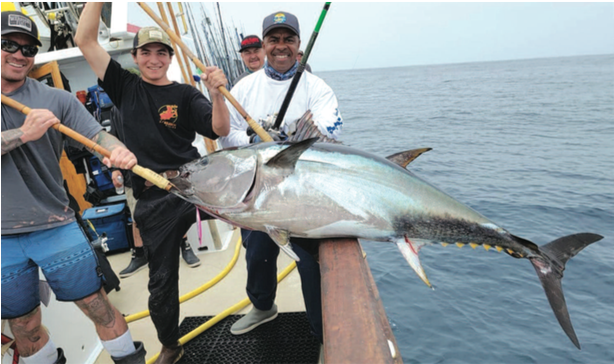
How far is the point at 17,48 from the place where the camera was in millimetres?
2242

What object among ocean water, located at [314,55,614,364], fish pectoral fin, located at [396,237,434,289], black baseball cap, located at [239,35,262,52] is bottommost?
ocean water, located at [314,55,614,364]

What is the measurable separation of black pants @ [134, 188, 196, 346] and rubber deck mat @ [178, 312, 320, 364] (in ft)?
1.65

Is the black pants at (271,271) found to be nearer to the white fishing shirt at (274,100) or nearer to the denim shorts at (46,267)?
the white fishing shirt at (274,100)

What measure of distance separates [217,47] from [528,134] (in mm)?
13791

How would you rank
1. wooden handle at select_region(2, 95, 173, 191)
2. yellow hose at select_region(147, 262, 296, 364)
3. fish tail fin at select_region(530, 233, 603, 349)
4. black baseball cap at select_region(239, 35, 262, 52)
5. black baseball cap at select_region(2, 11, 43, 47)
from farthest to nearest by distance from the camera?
black baseball cap at select_region(239, 35, 262, 52) < yellow hose at select_region(147, 262, 296, 364) < black baseball cap at select_region(2, 11, 43, 47) < wooden handle at select_region(2, 95, 173, 191) < fish tail fin at select_region(530, 233, 603, 349)

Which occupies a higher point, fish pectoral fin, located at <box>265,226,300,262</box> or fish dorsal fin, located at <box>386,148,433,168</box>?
fish dorsal fin, located at <box>386,148,433,168</box>

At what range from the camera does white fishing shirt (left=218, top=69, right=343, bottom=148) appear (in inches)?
106

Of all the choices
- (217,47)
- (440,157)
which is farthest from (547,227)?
(217,47)

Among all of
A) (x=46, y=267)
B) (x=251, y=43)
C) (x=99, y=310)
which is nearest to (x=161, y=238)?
(x=99, y=310)

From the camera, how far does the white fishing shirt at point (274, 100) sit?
2.70 metres

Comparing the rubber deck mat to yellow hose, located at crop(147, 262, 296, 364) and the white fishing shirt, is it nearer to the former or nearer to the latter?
yellow hose, located at crop(147, 262, 296, 364)

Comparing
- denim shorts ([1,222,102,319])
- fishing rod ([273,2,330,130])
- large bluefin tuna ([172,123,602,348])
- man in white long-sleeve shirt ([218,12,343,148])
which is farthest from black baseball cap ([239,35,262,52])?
large bluefin tuna ([172,123,602,348])

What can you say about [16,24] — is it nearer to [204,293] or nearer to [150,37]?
[150,37]

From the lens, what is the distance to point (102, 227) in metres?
4.98
